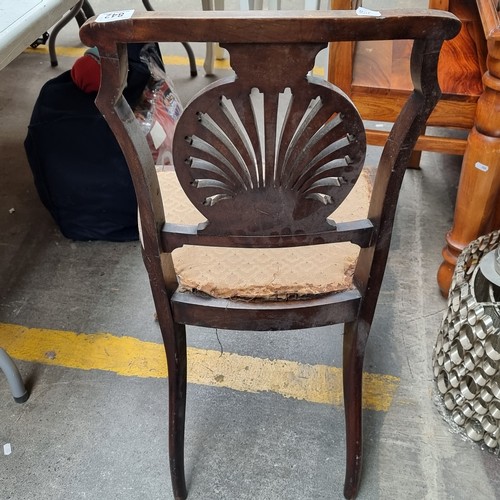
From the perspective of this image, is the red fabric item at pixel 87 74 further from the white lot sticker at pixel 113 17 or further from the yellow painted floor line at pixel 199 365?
the white lot sticker at pixel 113 17

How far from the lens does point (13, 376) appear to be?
146cm

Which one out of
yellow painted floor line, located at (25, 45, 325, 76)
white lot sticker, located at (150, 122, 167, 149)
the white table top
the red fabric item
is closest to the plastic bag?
white lot sticker, located at (150, 122, 167, 149)

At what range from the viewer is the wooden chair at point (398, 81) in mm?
1433

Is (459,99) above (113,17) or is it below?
below

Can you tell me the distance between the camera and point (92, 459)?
4.49 ft

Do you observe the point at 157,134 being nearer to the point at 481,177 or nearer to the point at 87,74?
the point at 87,74

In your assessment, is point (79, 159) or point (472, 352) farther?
point (79, 159)

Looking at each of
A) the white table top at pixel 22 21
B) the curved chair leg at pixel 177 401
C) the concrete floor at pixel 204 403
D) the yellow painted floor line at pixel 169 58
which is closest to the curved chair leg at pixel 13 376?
the concrete floor at pixel 204 403

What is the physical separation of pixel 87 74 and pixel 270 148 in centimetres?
127

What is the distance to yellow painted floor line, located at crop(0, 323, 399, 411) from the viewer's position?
4.99 ft

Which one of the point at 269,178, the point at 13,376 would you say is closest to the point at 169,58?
the point at 13,376

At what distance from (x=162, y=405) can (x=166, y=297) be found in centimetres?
59

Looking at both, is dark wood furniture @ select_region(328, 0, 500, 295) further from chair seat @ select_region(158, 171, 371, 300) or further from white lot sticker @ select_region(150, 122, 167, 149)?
white lot sticker @ select_region(150, 122, 167, 149)

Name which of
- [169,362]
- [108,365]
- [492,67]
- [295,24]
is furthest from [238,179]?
[108,365]
